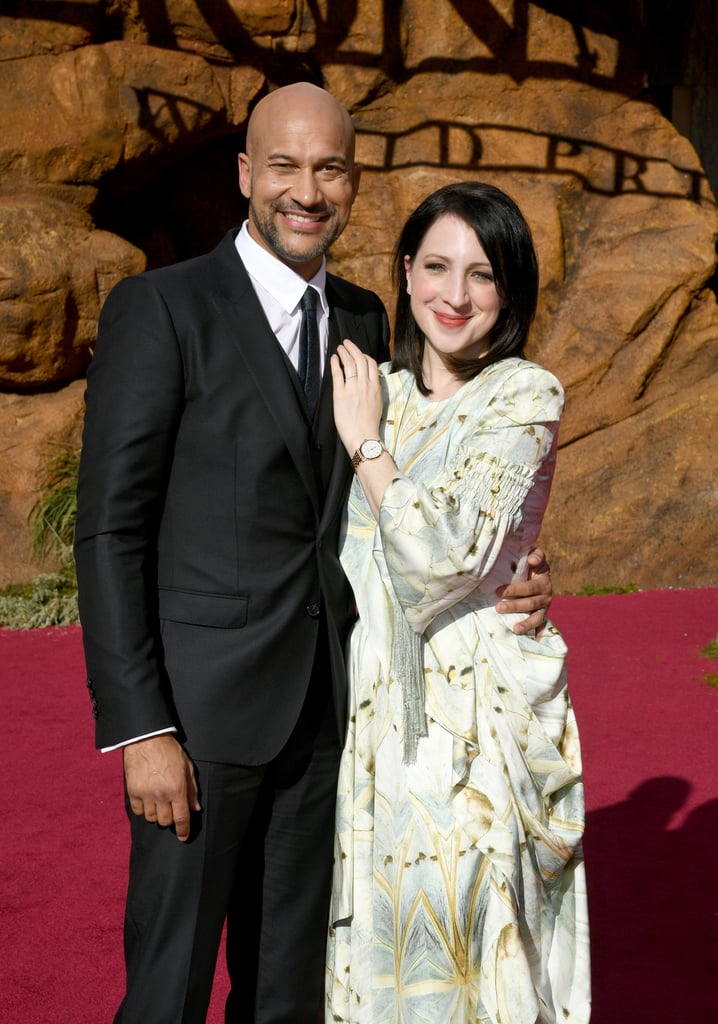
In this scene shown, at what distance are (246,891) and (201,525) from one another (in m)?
0.82

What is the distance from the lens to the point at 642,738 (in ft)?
16.8

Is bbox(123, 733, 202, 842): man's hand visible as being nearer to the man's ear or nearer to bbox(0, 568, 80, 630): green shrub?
the man's ear

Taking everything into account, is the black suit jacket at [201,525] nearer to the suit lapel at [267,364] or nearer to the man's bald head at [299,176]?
the suit lapel at [267,364]

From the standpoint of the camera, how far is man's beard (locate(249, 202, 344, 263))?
7.88 feet

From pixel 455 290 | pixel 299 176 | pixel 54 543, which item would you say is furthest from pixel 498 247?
pixel 54 543

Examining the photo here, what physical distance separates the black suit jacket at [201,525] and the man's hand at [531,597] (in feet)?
1.15

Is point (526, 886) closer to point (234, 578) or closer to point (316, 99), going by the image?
point (234, 578)

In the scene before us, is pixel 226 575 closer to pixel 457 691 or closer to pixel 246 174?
pixel 457 691

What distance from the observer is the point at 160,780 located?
2.21 metres

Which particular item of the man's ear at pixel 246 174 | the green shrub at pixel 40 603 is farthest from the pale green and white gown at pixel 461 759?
the green shrub at pixel 40 603

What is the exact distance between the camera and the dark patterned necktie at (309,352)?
2.45m

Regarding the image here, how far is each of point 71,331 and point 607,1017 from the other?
610cm

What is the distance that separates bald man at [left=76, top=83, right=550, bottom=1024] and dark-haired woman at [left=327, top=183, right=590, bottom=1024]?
0.32 feet

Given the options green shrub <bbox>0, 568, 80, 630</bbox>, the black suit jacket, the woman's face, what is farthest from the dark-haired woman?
green shrub <bbox>0, 568, 80, 630</bbox>
